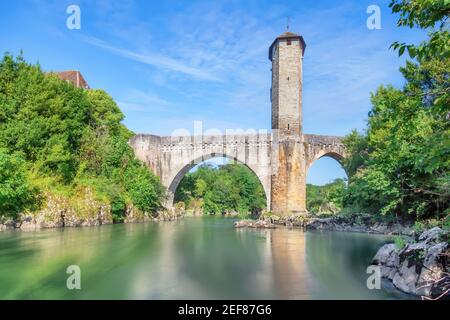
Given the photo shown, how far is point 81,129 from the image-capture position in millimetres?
27750

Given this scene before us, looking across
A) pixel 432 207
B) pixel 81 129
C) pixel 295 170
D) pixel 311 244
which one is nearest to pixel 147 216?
pixel 81 129

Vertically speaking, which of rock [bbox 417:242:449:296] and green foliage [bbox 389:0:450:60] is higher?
green foliage [bbox 389:0:450:60]

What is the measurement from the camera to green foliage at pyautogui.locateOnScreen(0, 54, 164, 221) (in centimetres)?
2181

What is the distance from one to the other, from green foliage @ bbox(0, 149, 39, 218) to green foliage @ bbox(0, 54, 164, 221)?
0.05 meters

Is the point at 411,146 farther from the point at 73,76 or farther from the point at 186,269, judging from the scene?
the point at 73,76

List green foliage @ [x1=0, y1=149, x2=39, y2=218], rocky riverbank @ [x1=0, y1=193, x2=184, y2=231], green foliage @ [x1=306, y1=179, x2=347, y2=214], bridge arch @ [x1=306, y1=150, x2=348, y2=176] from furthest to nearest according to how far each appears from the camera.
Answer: bridge arch @ [x1=306, y1=150, x2=348, y2=176], green foliage @ [x1=306, y1=179, x2=347, y2=214], rocky riverbank @ [x1=0, y1=193, x2=184, y2=231], green foliage @ [x1=0, y1=149, x2=39, y2=218]

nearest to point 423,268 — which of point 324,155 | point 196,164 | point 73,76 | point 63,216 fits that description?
point 63,216

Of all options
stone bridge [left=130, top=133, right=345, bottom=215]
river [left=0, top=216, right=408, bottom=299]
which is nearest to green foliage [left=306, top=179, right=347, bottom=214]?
stone bridge [left=130, top=133, right=345, bottom=215]

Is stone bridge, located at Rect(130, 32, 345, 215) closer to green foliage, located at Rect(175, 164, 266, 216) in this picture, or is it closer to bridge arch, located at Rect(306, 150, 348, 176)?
bridge arch, located at Rect(306, 150, 348, 176)

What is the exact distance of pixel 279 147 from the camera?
30.7m

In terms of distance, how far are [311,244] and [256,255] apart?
13.0 ft

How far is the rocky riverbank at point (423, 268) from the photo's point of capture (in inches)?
298

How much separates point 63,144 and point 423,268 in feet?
71.9
